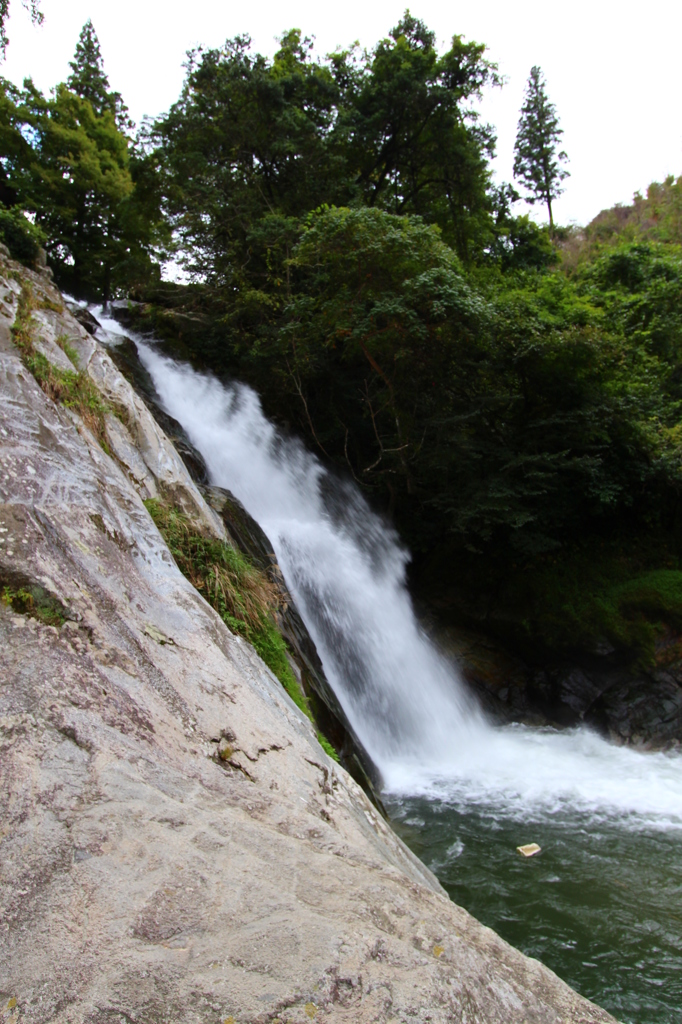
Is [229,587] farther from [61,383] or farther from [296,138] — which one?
[296,138]

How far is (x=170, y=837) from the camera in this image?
2.50 meters

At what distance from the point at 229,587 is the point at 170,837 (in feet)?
10.6

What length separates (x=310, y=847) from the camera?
282cm

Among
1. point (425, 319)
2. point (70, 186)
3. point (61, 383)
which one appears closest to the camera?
point (61, 383)

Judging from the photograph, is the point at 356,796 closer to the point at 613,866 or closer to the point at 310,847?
the point at 310,847

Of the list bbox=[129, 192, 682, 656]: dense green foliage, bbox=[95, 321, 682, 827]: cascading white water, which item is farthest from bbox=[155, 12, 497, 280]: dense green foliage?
bbox=[95, 321, 682, 827]: cascading white water

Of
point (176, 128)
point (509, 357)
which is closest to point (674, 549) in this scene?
point (509, 357)

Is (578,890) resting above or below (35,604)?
below

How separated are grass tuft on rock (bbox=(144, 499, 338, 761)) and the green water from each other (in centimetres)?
200

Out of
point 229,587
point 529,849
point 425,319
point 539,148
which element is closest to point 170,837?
point 229,587

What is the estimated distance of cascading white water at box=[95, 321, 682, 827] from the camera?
834cm

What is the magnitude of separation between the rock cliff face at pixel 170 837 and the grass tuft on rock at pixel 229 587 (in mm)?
966

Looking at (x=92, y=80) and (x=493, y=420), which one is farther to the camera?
(x=92, y=80)

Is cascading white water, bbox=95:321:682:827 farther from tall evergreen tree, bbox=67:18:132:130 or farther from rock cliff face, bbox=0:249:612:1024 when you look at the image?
tall evergreen tree, bbox=67:18:132:130
